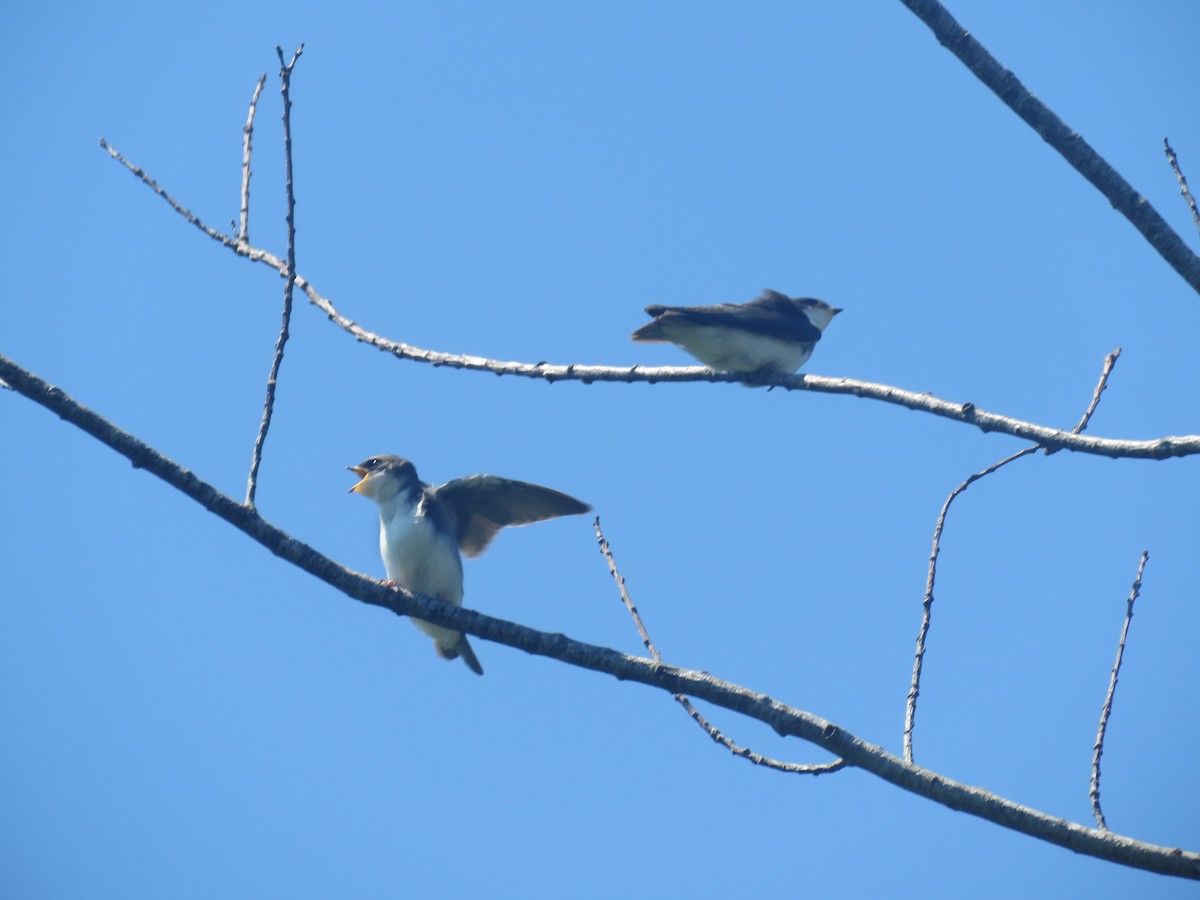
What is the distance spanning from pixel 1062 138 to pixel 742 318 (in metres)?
4.89

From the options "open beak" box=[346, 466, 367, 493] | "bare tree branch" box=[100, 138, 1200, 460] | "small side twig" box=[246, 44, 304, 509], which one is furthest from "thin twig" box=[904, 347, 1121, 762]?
"open beak" box=[346, 466, 367, 493]

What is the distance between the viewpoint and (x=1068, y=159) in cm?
376

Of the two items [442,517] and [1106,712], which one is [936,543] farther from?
[442,517]

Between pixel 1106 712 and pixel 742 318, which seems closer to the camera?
pixel 1106 712

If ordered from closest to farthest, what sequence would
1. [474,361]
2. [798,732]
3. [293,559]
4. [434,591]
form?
[798,732]
[293,559]
[474,361]
[434,591]

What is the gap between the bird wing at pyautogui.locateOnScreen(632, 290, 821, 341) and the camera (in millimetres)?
8422

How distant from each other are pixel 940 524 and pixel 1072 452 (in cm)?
59

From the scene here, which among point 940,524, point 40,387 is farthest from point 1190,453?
point 40,387

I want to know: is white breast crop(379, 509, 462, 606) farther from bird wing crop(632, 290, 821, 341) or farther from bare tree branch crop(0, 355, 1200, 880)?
bare tree branch crop(0, 355, 1200, 880)

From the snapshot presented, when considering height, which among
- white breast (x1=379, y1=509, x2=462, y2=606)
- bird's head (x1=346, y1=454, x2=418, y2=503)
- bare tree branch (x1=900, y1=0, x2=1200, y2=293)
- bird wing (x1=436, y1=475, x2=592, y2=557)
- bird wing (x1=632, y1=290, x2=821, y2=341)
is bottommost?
bare tree branch (x1=900, y1=0, x2=1200, y2=293)

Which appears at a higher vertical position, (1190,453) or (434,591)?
(434,591)

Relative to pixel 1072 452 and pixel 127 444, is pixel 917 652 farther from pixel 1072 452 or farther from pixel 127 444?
pixel 127 444

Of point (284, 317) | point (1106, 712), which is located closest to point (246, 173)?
point (284, 317)

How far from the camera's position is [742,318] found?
8.62m
